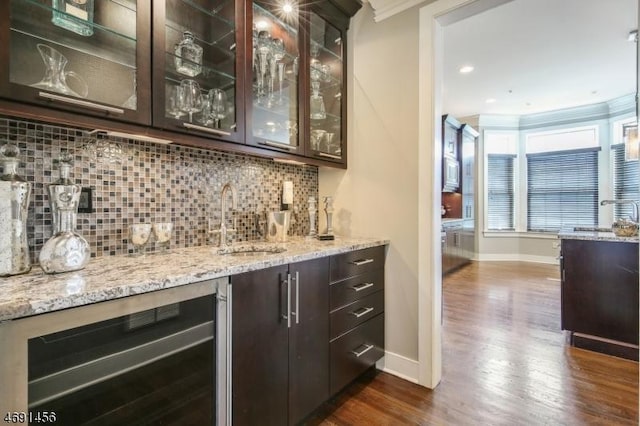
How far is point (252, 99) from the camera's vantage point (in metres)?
1.63

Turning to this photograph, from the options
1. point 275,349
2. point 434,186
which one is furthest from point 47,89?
point 434,186

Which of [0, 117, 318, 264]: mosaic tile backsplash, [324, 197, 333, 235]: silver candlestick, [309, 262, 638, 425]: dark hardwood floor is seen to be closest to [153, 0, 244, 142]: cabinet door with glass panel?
[0, 117, 318, 264]: mosaic tile backsplash

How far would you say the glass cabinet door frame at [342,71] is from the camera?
1.96 metres

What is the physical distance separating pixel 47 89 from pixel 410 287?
2.07 metres

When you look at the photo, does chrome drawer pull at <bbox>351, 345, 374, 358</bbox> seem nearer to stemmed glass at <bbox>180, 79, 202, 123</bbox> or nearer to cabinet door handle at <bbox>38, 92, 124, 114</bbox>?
stemmed glass at <bbox>180, 79, 202, 123</bbox>

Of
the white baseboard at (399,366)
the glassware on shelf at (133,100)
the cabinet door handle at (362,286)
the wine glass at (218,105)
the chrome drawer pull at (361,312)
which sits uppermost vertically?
the wine glass at (218,105)

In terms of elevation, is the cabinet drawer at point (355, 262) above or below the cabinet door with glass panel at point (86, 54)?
below

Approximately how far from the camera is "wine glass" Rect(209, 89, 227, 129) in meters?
1.58

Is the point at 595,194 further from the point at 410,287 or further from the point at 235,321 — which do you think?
the point at 235,321

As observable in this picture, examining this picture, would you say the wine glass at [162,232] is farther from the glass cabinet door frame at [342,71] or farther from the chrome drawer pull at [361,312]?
the chrome drawer pull at [361,312]

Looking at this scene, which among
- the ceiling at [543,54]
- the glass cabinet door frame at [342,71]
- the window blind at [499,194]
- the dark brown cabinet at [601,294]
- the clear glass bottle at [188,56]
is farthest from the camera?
the window blind at [499,194]

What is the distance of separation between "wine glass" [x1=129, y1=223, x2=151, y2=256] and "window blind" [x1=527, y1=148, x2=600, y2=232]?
Answer: 276 inches

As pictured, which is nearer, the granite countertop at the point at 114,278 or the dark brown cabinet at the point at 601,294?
the granite countertop at the point at 114,278

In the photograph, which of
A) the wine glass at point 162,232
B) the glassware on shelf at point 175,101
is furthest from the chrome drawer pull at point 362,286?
the glassware on shelf at point 175,101
